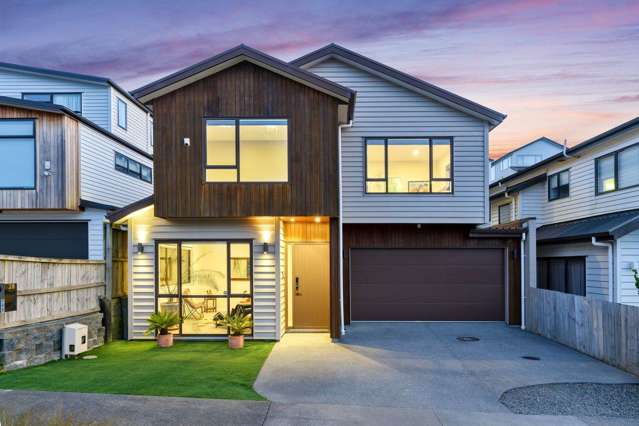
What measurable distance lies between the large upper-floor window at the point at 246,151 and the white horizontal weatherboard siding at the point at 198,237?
3.93 ft

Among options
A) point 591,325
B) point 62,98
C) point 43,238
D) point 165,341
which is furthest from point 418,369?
point 62,98

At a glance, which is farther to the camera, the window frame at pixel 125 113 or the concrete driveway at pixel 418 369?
the window frame at pixel 125 113

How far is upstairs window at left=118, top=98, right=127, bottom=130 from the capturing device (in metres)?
18.5

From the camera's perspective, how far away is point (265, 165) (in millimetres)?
10648

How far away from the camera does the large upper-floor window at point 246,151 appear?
1064cm

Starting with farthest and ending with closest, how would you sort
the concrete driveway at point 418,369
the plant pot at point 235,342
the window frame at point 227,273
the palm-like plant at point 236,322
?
the window frame at point 227,273 → the palm-like plant at point 236,322 → the plant pot at point 235,342 → the concrete driveway at point 418,369

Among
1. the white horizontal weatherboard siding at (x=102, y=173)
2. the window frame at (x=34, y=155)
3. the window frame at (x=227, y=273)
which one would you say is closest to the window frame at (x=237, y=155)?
the window frame at (x=227, y=273)

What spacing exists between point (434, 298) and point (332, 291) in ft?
14.5

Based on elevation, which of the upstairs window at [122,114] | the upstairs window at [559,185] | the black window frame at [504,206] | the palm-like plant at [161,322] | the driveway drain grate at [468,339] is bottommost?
the driveway drain grate at [468,339]

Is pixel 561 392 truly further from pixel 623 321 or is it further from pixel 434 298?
pixel 434 298

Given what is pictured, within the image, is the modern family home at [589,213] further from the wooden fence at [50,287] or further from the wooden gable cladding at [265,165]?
the wooden fence at [50,287]

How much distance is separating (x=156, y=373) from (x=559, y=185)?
14524 millimetres

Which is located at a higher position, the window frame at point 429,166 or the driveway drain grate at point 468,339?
the window frame at point 429,166

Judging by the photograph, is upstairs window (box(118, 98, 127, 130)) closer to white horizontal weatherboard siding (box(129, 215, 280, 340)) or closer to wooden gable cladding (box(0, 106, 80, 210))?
wooden gable cladding (box(0, 106, 80, 210))
